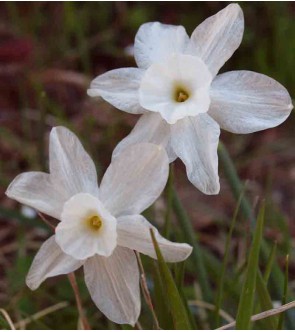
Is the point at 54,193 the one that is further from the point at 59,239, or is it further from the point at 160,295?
the point at 160,295

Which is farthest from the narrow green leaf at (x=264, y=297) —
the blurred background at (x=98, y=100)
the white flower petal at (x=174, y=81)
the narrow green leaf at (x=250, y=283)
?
the blurred background at (x=98, y=100)

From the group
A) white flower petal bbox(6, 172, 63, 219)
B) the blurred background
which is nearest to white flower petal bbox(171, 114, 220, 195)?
white flower petal bbox(6, 172, 63, 219)

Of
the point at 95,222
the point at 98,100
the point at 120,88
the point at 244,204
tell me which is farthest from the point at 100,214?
the point at 98,100

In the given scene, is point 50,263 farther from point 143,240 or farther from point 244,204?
point 244,204


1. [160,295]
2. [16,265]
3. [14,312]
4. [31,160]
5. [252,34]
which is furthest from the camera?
[252,34]

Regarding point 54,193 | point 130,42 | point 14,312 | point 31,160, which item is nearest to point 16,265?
point 14,312

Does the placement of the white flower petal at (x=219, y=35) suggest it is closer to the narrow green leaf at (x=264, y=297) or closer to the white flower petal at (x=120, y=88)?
the white flower petal at (x=120, y=88)
